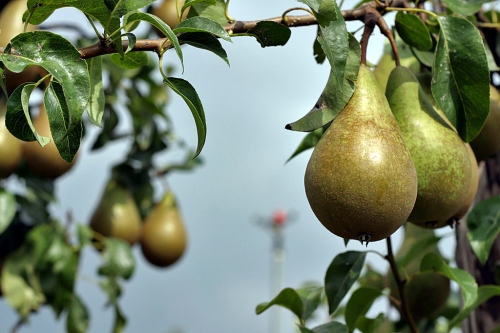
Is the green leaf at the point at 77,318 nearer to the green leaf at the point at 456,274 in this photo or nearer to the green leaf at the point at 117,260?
the green leaf at the point at 117,260

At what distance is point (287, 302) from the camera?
0.96m

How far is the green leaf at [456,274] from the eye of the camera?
88 centimetres

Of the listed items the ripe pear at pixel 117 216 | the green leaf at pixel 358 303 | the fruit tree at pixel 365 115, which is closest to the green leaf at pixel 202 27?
the fruit tree at pixel 365 115

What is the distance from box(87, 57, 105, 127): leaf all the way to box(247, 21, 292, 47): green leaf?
19 cm

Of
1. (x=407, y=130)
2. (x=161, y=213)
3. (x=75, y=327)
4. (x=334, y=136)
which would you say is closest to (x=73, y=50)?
(x=334, y=136)

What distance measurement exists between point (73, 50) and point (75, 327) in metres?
1.62

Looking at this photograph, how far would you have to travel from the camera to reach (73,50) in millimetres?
604

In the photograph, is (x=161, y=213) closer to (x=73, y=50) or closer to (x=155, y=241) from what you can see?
(x=155, y=241)

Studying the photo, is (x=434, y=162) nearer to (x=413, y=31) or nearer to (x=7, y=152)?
(x=413, y=31)

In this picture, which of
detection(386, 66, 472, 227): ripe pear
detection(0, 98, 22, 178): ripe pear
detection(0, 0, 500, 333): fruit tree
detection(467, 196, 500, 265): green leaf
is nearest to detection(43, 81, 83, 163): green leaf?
detection(0, 0, 500, 333): fruit tree

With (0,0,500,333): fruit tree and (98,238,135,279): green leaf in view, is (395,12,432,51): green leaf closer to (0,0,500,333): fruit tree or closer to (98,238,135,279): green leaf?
(0,0,500,333): fruit tree

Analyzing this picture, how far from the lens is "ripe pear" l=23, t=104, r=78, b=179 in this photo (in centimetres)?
194

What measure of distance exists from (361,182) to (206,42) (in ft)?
0.65

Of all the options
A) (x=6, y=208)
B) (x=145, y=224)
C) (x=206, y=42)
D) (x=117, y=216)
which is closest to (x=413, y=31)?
(x=206, y=42)
